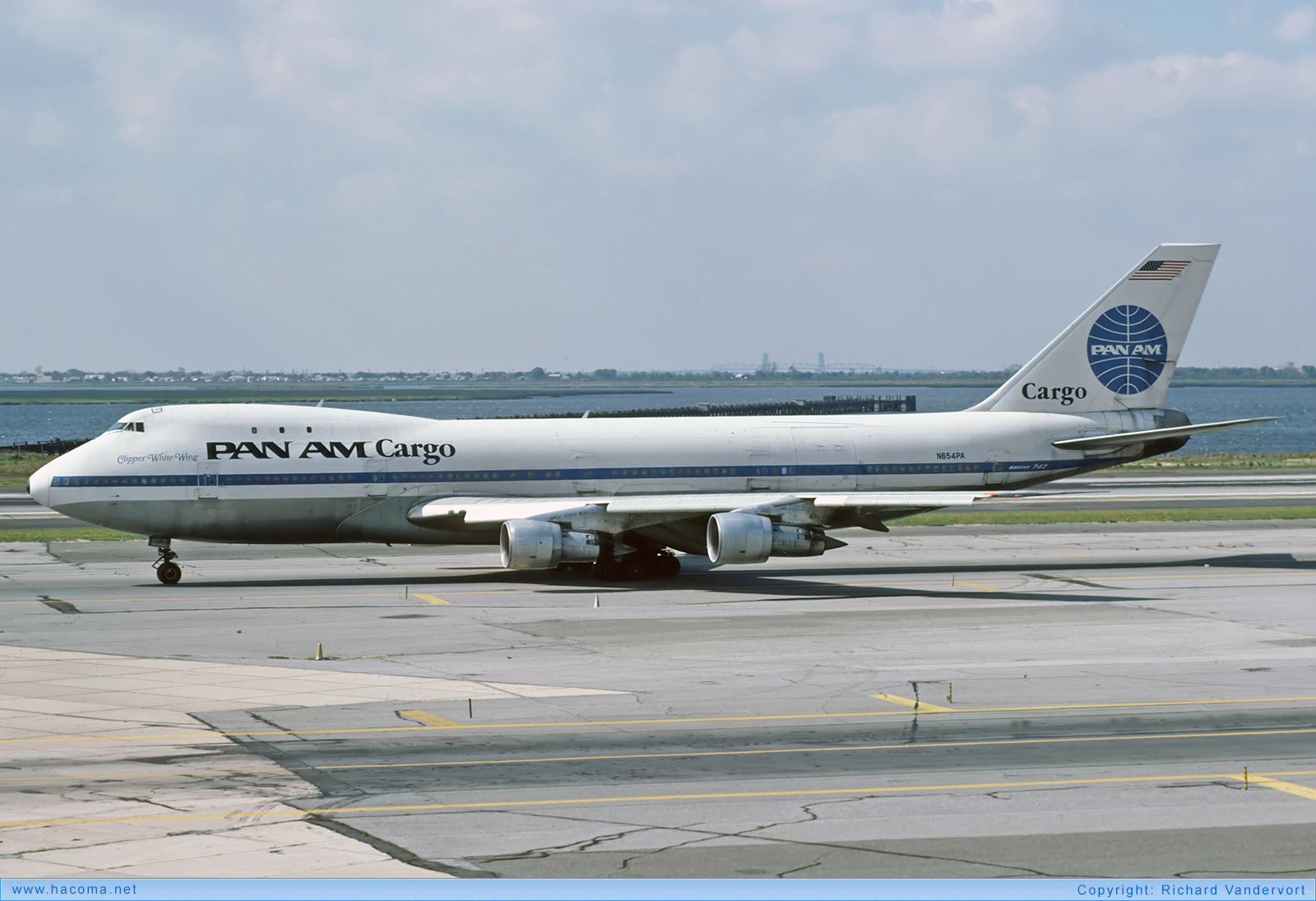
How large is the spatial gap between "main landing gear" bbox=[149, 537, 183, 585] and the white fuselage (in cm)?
75

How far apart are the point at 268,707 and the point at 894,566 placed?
25.2 meters

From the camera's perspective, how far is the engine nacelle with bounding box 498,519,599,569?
36.9 meters

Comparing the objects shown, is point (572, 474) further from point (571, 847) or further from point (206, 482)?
point (571, 847)

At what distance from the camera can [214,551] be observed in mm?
48906

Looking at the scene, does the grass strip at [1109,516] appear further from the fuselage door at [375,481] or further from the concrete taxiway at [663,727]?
the fuselage door at [375,481]

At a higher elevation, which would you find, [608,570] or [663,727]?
[608,570]

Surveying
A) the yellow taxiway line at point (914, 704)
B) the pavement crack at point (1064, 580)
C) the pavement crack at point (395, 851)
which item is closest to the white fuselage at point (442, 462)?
the pavement crack at point (1064, 580)

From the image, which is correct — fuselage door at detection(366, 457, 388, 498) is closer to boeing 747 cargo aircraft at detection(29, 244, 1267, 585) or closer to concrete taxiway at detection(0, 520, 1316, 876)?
boeing 747 cargo aircraft at detection(29, 244, 1267, 585)

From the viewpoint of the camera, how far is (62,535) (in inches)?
2068

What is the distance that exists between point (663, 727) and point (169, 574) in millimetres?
22920

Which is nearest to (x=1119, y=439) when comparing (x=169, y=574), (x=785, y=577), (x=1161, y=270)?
(x=1161, y=270)

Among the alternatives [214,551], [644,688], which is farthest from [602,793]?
[214,551]

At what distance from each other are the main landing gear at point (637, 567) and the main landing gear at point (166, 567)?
11630 millimetres

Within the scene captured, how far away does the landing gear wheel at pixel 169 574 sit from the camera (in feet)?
128
